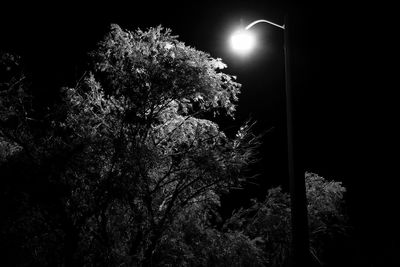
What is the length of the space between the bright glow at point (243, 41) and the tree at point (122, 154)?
44 cm

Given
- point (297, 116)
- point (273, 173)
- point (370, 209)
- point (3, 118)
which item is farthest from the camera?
point (370, 209)

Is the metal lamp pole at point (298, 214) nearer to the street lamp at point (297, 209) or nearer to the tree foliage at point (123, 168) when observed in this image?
the street lamp at point (297, 209)

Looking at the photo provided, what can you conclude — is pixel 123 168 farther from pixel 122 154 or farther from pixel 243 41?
pixel 243 41

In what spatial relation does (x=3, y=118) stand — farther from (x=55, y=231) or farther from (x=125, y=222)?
(x=125, y=222)

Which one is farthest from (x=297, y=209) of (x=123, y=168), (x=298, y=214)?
(x=123, y=168)

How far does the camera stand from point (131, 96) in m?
6.01

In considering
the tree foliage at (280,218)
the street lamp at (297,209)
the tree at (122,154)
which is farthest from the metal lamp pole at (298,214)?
the tree foliage at (280,218)

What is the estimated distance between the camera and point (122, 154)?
5641mm

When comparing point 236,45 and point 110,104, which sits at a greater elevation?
point 236,45

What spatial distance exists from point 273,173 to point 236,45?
7.20 meters

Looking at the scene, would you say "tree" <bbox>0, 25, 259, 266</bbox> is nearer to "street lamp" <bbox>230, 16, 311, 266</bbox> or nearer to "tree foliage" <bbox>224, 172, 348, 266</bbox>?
"tree foliage" <bbox>224, 172, 348, 266</bbox>

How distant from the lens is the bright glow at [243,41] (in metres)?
5.98

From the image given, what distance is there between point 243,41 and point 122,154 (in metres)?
2.73

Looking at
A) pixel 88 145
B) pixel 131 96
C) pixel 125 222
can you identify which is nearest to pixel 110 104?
pixel 131 96
